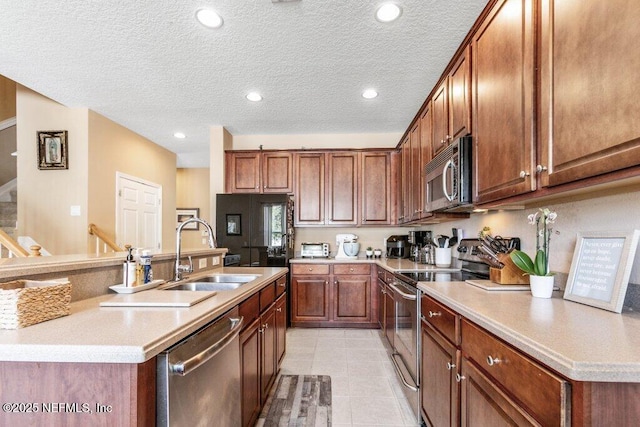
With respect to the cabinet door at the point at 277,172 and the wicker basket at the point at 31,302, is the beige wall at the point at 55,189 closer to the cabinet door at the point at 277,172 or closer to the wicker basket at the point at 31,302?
the cabinet door at the point at 277,172

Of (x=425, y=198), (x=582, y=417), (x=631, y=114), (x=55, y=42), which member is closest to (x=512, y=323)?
(x=582, y=417)

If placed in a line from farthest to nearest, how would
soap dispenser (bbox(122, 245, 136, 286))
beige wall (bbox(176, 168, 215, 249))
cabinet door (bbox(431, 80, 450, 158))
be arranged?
beige wall (bbox(176, 168, 215, 249)) → cabinet door (bbox(431, 80, 450, 158)) → soap dispenser (bbox(122, 245, 136, 286))

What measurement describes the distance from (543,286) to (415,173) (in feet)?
6.31

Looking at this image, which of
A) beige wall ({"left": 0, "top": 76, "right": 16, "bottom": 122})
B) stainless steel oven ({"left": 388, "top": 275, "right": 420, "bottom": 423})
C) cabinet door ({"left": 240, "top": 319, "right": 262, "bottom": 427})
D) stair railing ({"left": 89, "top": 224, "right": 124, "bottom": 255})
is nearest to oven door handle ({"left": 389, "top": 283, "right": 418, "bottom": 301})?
stainless steel oven ({"left": 388, "top": 275, "right": 420, "bottom": 423})

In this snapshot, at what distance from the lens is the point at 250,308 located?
1731mm

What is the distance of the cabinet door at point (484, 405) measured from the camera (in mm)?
931

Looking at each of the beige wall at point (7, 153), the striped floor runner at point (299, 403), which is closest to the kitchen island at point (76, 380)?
the striped floor runner at point (299, 403)

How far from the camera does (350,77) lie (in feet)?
9.35

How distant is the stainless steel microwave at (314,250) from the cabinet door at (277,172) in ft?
2.52

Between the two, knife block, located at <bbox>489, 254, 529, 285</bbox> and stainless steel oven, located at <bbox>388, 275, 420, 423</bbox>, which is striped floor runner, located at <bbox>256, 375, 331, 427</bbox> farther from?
knife block, located at <bbox>489, 254, 529, 285</bbox>

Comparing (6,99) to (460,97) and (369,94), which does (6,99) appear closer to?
(369,94)

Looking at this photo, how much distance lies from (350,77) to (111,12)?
5.89 ft

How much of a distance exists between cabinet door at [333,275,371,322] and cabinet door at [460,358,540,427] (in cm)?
255

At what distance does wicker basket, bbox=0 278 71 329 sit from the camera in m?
0.94
